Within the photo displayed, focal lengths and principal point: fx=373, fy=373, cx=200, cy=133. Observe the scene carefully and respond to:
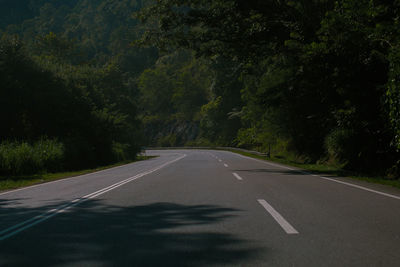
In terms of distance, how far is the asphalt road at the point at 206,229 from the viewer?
4035 mm

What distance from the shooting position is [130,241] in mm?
4758

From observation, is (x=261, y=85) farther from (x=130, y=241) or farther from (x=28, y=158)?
(x=130, y=241)

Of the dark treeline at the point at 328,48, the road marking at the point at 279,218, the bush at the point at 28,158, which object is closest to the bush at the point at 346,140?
the dark treeline at the point at 328,48

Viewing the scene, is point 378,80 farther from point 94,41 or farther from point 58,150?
point 94,41

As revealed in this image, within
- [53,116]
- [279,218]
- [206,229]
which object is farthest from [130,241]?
[53,116]

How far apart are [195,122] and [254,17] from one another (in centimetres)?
7579

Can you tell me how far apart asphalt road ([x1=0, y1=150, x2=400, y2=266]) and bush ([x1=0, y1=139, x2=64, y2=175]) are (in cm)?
1137

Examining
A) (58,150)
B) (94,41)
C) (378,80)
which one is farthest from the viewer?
(94,41)

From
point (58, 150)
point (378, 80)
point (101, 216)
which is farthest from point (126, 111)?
point (101, 216)

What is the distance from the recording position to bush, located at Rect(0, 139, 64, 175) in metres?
19.3

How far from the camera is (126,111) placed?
5669cm

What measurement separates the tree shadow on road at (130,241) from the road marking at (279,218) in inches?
26.6

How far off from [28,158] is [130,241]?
17.6m

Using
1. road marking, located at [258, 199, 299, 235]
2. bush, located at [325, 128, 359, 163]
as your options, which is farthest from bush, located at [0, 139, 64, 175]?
road marking, located at [258, 199, 299, 235]
